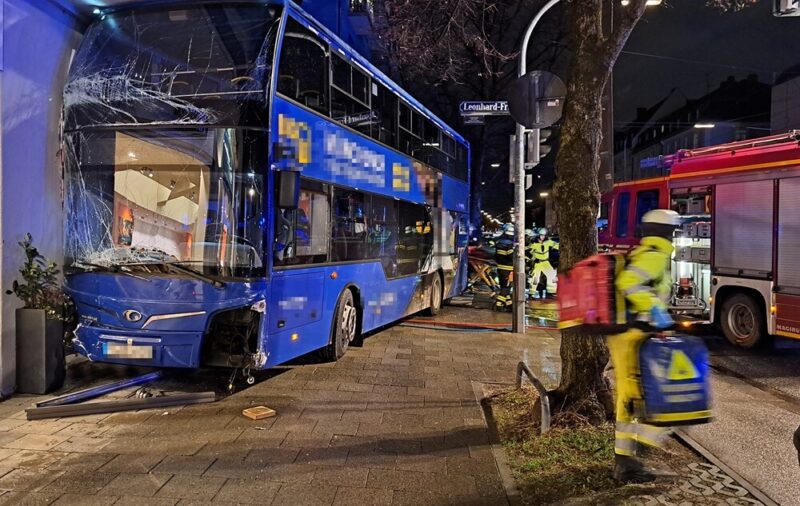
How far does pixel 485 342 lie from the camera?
944 cm

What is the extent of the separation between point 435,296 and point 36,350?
7720 mm

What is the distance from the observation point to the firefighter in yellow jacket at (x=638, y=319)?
12.1ft

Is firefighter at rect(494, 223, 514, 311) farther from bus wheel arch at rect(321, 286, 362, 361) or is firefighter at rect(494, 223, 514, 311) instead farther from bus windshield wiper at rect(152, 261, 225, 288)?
bus windshield wiper at rect(152, 261, 225, 288)

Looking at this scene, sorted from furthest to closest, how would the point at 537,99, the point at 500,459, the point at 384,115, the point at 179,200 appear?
the point at 384,115 < the point at 537,99 < the point at 179,200 < the point at 500,459

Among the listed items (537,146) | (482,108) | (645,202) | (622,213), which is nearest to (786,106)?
(622,213)

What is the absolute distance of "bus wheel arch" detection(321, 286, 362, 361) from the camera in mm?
7398

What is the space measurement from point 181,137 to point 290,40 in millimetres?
1559

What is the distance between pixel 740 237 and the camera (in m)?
8.99

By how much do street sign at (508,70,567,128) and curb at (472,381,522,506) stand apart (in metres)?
3.10

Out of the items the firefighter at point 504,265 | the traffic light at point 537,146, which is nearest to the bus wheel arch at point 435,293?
the firefighter at point 504,265

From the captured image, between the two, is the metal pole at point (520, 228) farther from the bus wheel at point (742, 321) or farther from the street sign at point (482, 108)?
the bus wheel at point (742, 321)

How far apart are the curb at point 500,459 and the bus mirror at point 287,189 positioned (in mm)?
2900

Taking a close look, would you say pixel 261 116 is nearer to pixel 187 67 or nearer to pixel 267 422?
pixel 187 67

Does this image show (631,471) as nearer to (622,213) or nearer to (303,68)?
(303,68)
